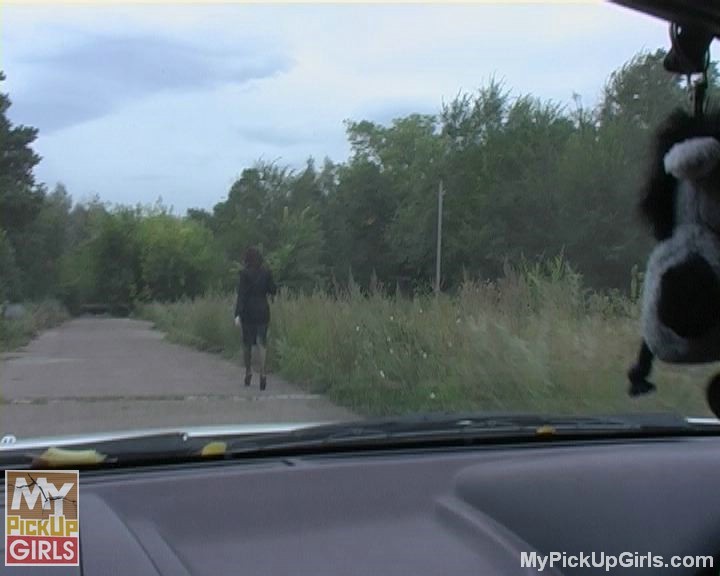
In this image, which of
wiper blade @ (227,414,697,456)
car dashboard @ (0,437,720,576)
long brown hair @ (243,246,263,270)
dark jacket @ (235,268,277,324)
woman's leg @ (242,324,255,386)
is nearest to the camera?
car dashboard @ (0,437,720,576)

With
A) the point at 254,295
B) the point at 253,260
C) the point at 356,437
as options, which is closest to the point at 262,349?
the point at 254,295

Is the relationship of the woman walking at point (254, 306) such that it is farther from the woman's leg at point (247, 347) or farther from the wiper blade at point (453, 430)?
the wiper blade at point (453, 430)

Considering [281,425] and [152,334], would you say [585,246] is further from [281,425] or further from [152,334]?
[281,425]

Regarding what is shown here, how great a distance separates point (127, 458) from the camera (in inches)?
128

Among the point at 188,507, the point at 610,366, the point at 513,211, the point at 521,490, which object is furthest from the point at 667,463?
the point at 513,211

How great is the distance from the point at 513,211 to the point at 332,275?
166 centimetres

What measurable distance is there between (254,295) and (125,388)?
5.14ft

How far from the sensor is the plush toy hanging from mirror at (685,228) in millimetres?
2105

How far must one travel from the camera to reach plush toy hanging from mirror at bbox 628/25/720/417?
2.11m

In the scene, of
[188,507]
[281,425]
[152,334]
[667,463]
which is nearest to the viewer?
[188,507]

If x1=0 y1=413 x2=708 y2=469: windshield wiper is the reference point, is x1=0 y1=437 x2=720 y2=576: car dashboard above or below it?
below

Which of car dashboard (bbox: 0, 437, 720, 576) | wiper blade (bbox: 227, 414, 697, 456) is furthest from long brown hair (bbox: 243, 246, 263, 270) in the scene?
car dashboard (bbox: 0, 437, 720, 576)

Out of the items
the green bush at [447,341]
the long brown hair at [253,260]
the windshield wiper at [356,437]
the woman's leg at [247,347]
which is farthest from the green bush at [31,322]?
the windshield wiper at [356,437]

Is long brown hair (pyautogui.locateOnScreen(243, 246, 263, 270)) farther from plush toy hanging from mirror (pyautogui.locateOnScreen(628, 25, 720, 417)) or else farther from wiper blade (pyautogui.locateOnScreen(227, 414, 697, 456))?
plush toy hanging from mirror (pyautogui.locateOnScreen(628, 25, 720, 417))
